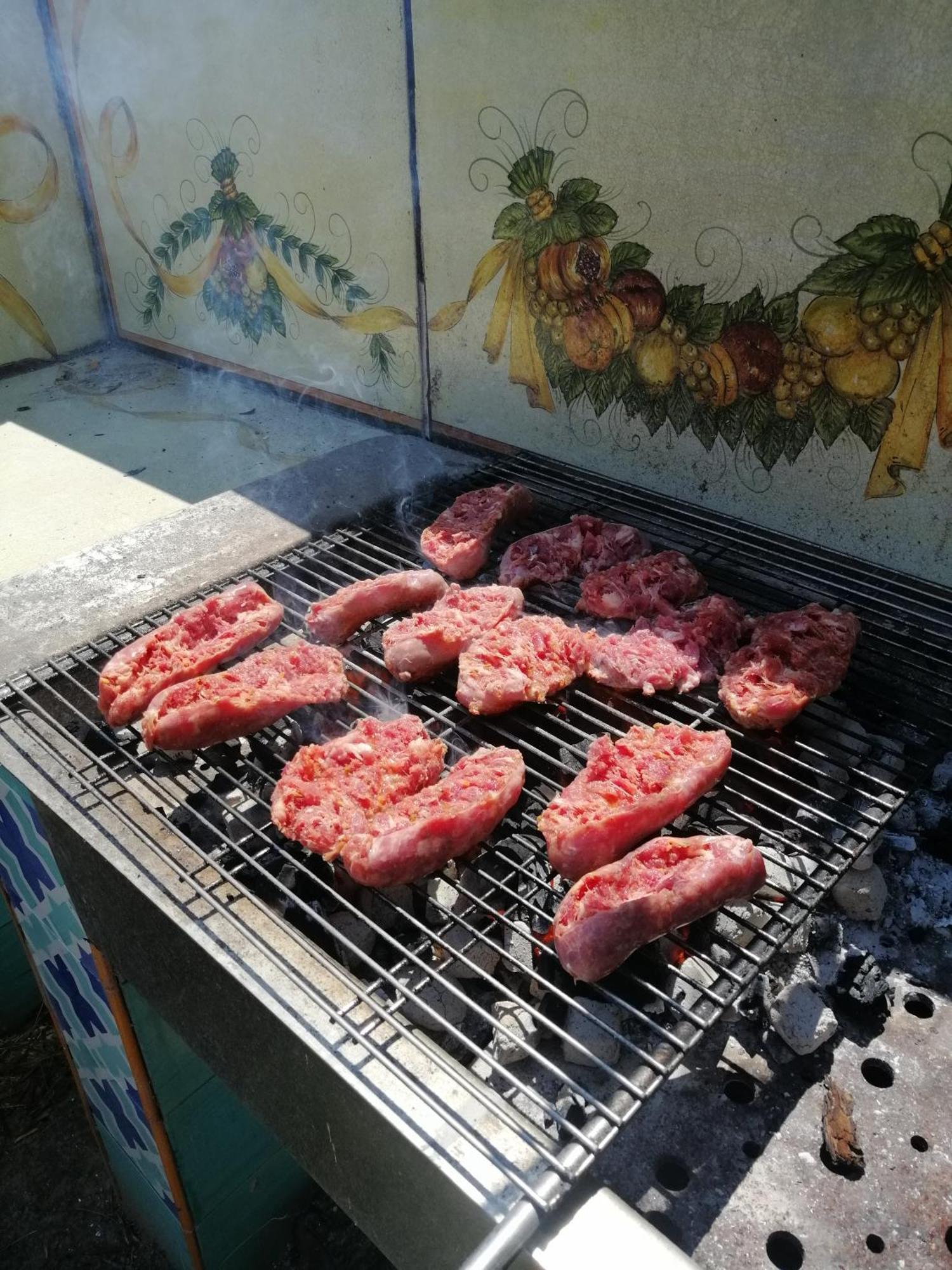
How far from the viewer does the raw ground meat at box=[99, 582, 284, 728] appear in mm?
3004

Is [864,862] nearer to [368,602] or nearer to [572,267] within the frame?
[368,602]

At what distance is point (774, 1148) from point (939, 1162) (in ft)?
1.14

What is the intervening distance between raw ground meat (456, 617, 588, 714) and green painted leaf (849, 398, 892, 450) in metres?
1.32

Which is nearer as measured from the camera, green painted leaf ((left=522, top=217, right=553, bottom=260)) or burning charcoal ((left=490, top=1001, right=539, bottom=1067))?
burning charcoal ((left=490, top=1001, right=539, bottom=1067))

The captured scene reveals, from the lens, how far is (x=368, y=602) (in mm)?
3398

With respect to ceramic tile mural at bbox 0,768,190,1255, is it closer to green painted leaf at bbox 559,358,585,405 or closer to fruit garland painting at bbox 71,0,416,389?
green painted leaf at bbox 559,358,585,405

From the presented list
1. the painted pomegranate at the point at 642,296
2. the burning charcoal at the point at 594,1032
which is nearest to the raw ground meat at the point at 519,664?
the burning charcoal at the point at 594,1032

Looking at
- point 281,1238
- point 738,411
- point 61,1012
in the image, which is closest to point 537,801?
point 738,411

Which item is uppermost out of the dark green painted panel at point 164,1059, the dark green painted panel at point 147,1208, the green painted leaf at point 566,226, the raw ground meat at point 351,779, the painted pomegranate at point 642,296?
the green painted leaf at point 566,226

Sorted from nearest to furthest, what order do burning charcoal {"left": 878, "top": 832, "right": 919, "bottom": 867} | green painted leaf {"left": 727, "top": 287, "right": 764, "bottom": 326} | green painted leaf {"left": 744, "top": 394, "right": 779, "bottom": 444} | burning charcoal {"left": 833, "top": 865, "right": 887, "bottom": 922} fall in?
burning charcoal {"left": 833, "top": 865, "right": 887, "bottom": 922}
burning charcoal {"left": 878, "top": 832, "right": 919, "bottom": 867}
green painted leaf {"left": 727, "top": 287, "right": 764, "bottom": 326}
green painted leaf {"left": 744, "top": 394, "right": 779, "bottom": 444}

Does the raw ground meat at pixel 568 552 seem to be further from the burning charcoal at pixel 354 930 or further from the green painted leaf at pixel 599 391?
the burning charcoal at pixel 354 930

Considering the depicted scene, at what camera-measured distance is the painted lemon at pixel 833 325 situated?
3.28 m

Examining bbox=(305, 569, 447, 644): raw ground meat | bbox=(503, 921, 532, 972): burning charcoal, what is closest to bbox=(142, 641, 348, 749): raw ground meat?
bbox=(305, 569, 447, 644): raw ground meat

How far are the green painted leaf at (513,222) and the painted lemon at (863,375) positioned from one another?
1.59 m
